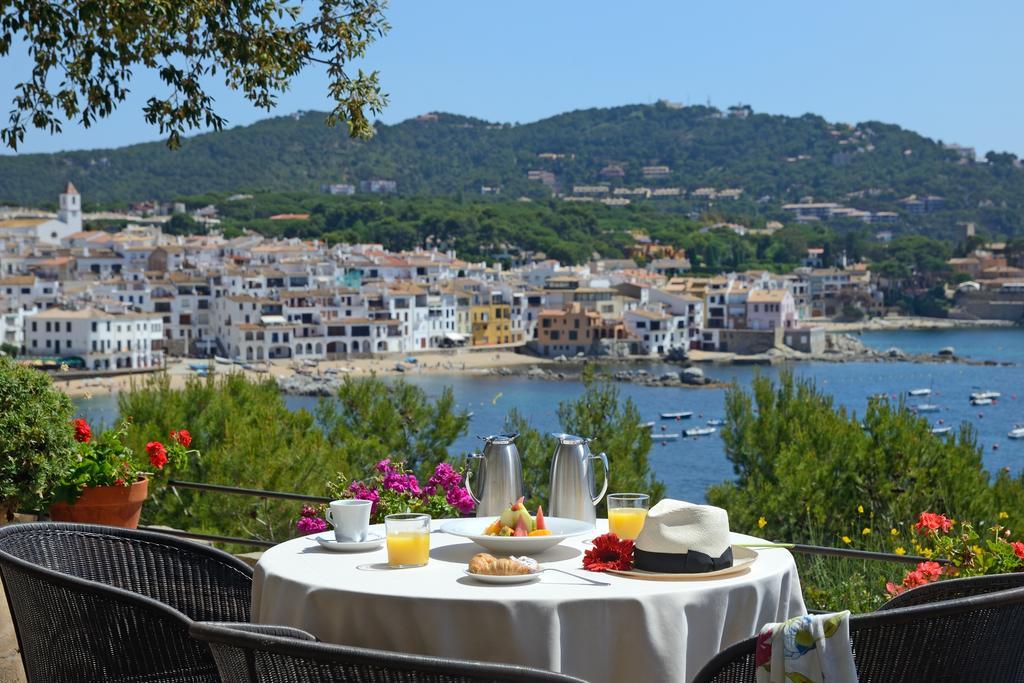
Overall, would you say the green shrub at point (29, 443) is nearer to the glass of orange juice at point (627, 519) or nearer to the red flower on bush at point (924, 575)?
the glass of orange juice at point (627, 519)

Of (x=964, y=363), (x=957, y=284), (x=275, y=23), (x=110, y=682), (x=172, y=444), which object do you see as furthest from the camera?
(x=957, y=284)

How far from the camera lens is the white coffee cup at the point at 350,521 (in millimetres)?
1903

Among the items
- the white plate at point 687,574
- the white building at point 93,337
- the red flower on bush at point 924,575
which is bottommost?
the white building at point 93,337

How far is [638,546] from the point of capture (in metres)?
1.72

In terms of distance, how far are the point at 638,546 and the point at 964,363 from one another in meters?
49.6

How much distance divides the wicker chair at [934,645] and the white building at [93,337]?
44.3 metres

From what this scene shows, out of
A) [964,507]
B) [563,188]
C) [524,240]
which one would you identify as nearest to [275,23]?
[964,507]

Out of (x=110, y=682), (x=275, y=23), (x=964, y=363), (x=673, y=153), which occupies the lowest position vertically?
(x=964, y=363)

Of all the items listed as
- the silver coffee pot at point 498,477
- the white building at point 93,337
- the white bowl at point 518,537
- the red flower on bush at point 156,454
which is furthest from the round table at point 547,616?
the white building at point 93,337

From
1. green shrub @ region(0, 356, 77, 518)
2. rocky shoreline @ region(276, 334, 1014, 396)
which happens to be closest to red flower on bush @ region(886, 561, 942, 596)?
green shrub @ region(0, 356, 77, 518)

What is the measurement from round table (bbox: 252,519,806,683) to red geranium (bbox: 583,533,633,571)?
1.1 inches

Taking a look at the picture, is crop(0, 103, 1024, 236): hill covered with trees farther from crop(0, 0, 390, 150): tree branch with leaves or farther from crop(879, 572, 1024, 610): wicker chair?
crop(879, 572, 1024, 610): wicker chair

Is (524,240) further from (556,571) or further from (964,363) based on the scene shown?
(556,571)

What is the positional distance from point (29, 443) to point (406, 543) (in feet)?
4.61
